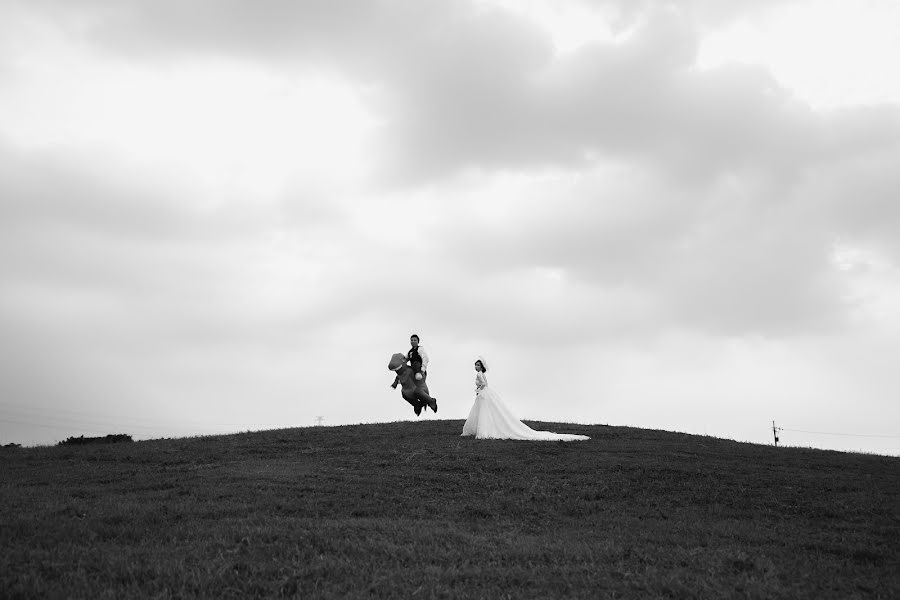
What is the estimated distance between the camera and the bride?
3150cm

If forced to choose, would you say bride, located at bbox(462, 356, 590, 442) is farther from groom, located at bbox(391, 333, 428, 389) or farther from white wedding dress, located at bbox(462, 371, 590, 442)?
groom, located at bbox(391, 333, 428, 389)

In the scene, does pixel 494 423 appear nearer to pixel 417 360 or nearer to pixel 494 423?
pixel 494 423

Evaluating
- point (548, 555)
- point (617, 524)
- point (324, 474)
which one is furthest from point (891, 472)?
point (324, 474)

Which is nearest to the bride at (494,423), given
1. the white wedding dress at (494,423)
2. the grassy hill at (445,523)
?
the white wedding dress at (494,423)

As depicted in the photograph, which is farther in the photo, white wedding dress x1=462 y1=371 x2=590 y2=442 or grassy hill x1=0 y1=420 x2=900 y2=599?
white wedding dress x1=462 y1=371 x2=590 y2=442

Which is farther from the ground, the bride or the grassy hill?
the bride

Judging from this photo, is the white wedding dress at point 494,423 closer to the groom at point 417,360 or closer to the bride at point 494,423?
the bride at point 494,423

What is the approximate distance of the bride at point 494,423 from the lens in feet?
103

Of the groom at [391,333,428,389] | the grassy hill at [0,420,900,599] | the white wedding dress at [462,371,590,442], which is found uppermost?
the groom at [391,333,428,389]

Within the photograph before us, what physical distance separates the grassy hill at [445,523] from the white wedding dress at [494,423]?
128 inches

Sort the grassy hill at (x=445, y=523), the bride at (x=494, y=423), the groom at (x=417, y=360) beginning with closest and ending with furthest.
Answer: the grassy hill at (x=445, y=523) < the bride at (x=494, y=423) < the groom at (x=417, y=360)

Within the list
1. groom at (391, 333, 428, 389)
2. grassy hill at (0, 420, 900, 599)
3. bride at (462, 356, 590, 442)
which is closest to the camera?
grassy hill at (0, 420, 900, 599)

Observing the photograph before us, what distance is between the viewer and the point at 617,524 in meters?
15.9

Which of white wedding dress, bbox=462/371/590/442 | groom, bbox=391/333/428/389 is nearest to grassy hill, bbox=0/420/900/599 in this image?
white wedding dress, bbox=462/371/590/442
